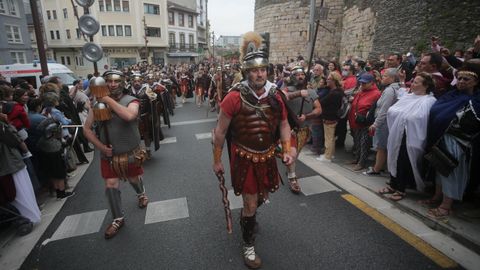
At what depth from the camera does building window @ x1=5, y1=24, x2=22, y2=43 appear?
27.0 m

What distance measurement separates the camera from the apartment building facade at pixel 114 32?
36844 millimetres

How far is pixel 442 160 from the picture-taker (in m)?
3.20

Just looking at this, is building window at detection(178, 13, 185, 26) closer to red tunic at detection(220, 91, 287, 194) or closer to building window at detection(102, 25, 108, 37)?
building window at detection(102, 25, 108, 37)

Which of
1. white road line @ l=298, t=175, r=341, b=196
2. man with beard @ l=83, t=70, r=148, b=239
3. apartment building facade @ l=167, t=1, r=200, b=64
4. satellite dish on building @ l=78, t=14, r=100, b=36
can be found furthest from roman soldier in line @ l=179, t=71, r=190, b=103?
apartment building facade @ l=167, t=1, r=200, b=64

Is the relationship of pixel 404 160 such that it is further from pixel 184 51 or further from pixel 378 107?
pixel 184 51

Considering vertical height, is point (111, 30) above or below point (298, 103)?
above

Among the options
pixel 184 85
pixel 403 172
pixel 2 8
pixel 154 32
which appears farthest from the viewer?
pixel 154 32

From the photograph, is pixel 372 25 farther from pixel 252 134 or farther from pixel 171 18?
pixel 171 18

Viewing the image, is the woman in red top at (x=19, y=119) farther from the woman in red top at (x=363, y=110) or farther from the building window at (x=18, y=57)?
the building window at (x=18, y=57)

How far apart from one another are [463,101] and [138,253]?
156 inches

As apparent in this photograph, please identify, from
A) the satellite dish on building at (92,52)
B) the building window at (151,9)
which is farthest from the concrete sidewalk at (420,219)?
the building window at (151,9)

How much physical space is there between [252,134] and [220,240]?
1.36 meters

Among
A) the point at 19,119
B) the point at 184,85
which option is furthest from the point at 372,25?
the point at 19,119

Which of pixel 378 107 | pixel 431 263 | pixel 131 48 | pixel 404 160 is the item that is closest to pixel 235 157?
pixel 431 263
